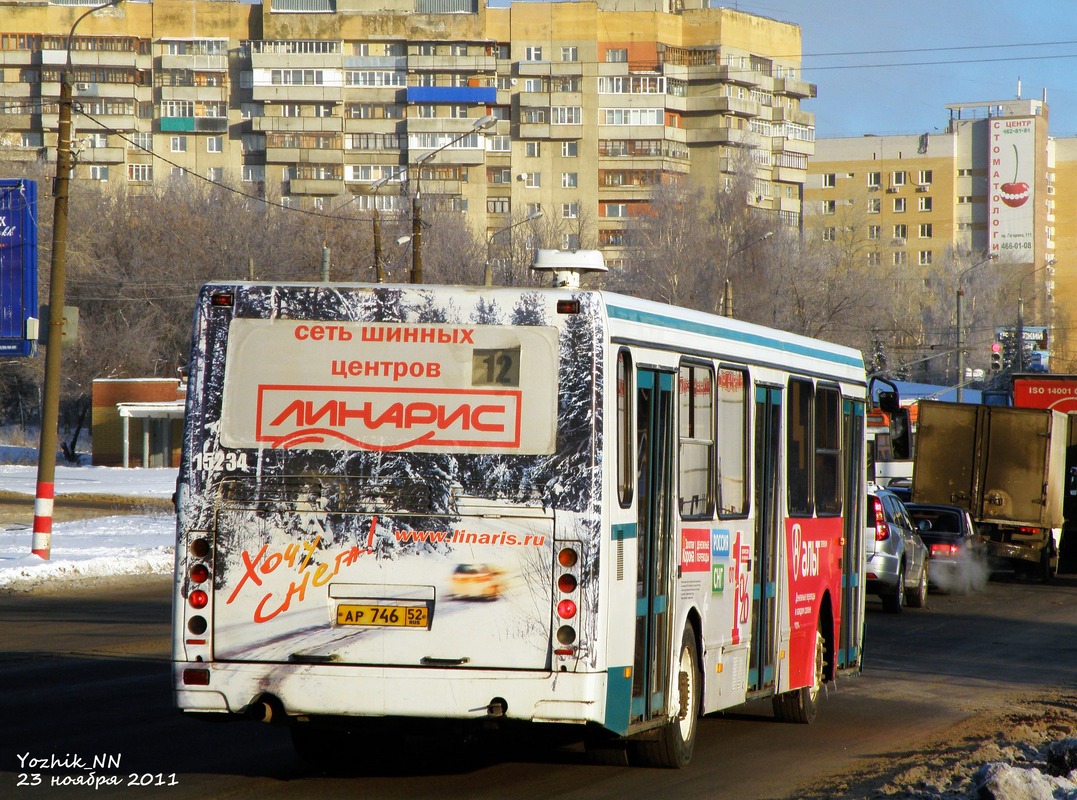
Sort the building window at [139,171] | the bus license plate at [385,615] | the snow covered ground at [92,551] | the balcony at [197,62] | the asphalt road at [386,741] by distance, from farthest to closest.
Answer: the building window at [139,171]
the balcony at [197,62]
the snow covered ground at [92,551]
the asphalt road at [386,741]
the bus license plate at [385,615]

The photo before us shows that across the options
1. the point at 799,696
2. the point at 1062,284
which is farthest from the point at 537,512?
the point at 1062,284

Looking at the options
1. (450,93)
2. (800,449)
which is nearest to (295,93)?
(450,93)

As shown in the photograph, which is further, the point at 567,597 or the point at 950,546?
the point at 950,546

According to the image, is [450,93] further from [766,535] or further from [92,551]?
[766,535]

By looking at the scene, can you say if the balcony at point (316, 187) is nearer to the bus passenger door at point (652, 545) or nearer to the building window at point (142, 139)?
the building window at point (142, 139)

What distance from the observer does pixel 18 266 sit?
27.2 m

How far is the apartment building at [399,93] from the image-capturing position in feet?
385

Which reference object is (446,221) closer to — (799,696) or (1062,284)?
(799,696)

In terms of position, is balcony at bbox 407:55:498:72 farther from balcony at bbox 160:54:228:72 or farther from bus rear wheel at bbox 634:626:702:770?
bus rear wheel at bbox 634:626:702:770

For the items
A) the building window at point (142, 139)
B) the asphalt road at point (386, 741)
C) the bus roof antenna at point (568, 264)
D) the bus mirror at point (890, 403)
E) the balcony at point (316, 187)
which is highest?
the building window at point (142, 139)

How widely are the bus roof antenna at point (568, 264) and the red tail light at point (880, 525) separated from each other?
13039 millimetres

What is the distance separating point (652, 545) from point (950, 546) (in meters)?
18.2

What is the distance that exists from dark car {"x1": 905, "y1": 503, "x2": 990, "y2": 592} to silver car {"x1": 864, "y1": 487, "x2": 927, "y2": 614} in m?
2.58

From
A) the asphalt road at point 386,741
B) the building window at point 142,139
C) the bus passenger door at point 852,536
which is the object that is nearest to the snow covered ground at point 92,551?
the asphalt road at point 386,741
